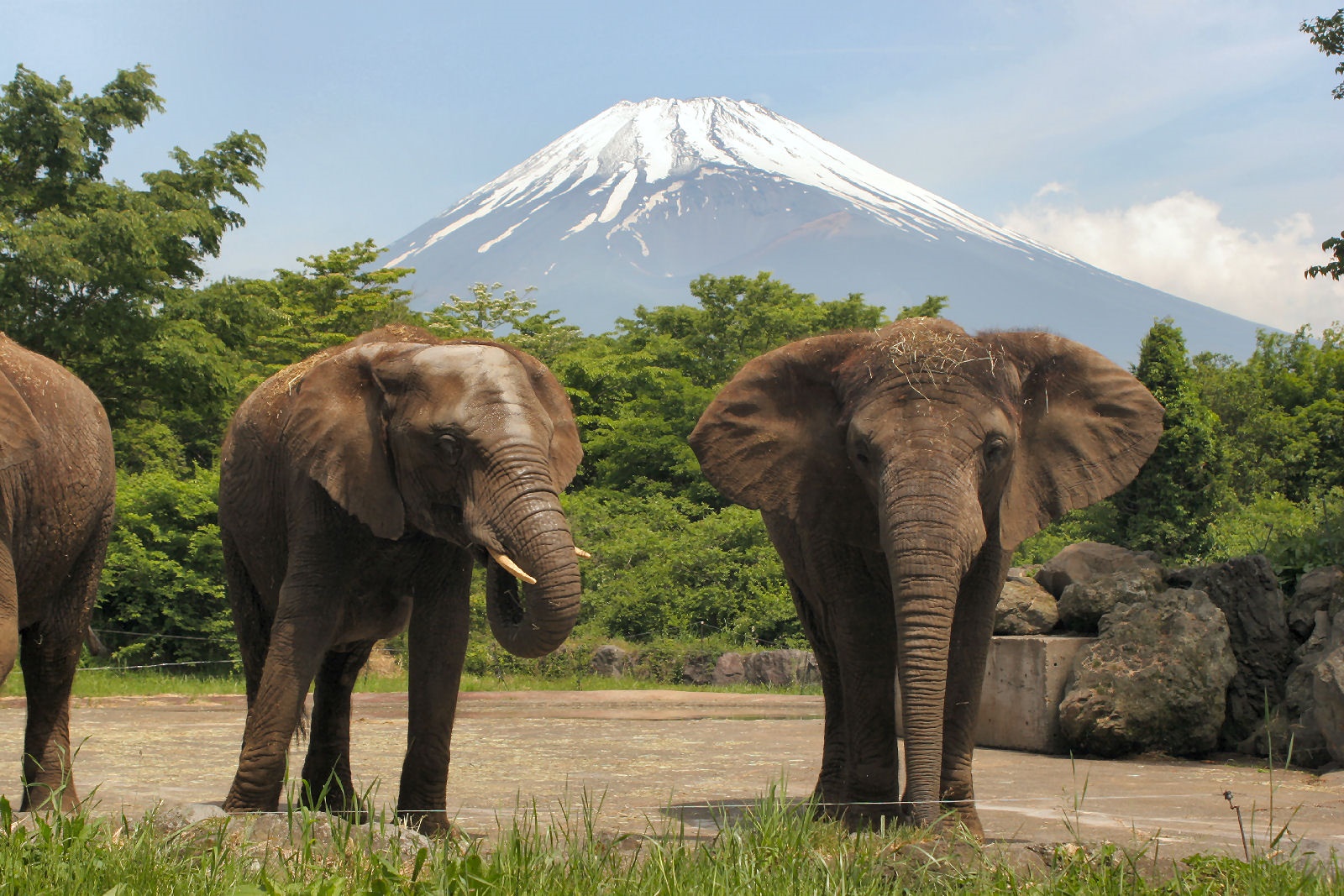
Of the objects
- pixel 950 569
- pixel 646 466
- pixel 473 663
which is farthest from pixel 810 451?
pixel 646 466

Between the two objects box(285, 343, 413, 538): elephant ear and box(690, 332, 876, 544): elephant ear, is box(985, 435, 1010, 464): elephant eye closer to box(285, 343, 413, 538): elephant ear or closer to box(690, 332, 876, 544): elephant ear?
box(690, 332, 876, 544): elephant ear

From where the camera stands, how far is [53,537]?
735cm

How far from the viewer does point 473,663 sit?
71.5 ft

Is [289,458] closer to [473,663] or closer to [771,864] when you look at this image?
[771,864]

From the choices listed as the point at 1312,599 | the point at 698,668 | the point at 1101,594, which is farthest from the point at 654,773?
the point at 698,668

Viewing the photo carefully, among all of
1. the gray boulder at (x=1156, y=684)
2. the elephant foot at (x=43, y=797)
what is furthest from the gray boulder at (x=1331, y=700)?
the elephant foot at (x=43, y=797)

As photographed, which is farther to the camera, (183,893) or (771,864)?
(771,864)

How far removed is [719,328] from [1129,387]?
34.2 m

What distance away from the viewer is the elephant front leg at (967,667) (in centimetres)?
630

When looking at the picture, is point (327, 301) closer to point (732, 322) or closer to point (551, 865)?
point (732, 322)

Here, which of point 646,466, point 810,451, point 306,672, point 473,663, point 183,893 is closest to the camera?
point 183,893

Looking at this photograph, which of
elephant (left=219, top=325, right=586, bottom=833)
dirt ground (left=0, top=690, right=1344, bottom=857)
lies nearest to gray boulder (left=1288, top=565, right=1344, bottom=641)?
dirt ground (left=0, top=690, right=1344, bottom=857)

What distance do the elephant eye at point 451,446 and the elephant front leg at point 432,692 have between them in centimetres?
80

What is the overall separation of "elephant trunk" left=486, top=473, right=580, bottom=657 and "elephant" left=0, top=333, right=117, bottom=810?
2.68m
